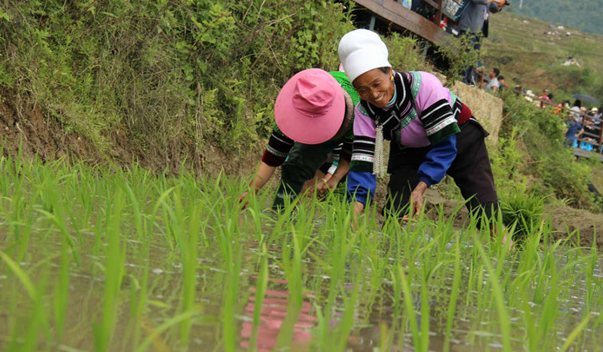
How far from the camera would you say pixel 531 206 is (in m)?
4.97

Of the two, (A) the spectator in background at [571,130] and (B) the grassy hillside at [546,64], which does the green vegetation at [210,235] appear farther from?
(B) the grassy hillside at [546,64]

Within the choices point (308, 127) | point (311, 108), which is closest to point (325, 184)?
point (308, 127)

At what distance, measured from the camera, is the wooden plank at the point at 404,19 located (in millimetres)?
8387

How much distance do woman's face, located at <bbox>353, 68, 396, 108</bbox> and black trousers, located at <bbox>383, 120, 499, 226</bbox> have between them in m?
0.53

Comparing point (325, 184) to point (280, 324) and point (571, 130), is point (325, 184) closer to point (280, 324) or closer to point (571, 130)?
point (280, 324)

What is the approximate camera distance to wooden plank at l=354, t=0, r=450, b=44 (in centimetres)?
839

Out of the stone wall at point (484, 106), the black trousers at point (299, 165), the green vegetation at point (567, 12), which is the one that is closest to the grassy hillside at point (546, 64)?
the stone wall at point (484, 106)

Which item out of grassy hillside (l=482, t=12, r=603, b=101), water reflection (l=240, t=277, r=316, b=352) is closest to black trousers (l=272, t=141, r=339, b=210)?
water reflection (l=240, t=277, r=316, b=352)

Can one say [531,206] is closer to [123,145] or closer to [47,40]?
[123,145]

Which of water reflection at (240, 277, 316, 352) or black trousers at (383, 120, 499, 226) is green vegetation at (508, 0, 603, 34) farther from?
water reflection at (240, 277, 316, 352)

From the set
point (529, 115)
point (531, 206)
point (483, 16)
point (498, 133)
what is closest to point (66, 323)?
point (531, 206)

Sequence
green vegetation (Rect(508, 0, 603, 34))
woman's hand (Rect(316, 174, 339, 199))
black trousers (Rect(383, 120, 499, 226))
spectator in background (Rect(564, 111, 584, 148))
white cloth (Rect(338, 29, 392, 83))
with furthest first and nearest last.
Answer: green vegetation (Rect(508, 0, 603, 34)) → spectator in background (Rect(564, 111, 584, 148)) → woman's hand (Rect(316, 174, 339, 199)) → black trousers (Rect(383, 120, 499, 226)) → white cloth (Rect(338, 29, 392, 83))

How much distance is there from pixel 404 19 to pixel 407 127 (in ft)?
20.8

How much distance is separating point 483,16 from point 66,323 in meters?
9.56
